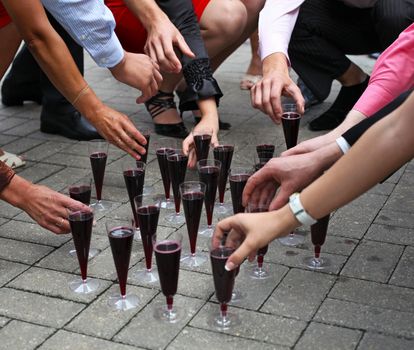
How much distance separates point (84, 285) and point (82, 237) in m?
0.26

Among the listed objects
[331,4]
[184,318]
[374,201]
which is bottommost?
[374,201]

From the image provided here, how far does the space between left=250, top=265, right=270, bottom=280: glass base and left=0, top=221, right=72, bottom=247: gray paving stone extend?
992mm

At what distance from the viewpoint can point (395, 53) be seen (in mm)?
4074

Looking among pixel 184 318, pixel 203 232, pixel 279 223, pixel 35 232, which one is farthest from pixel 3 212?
pixel 279 223

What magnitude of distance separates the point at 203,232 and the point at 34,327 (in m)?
1.16

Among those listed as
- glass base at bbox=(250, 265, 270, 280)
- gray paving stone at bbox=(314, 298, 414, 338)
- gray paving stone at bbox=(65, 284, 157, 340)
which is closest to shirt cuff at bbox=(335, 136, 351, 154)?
gray paving stone at bbox=(314, 298, 414, 338)

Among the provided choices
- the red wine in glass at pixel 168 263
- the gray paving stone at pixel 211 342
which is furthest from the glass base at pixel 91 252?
the gray paving stone at pixel 211 342

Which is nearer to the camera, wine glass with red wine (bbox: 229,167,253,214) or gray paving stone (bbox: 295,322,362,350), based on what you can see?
gray paving stone (bbox: 295,322,362,350)

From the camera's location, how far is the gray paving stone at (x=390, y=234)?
3963 millimetres

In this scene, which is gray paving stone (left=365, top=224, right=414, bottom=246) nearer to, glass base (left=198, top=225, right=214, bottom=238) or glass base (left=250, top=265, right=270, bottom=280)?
glass base (left=250, top=265, right=270, bottom=280)

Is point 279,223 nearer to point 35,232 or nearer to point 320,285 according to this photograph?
point 320,285

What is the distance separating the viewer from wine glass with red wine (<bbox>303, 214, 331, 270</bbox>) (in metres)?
3.60

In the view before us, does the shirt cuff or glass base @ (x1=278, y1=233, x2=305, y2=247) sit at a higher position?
the shirt cuff

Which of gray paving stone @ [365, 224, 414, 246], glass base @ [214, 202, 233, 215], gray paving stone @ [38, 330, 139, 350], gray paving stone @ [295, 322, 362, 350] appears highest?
gray paving stone @ [38, 330, 139, 350]
